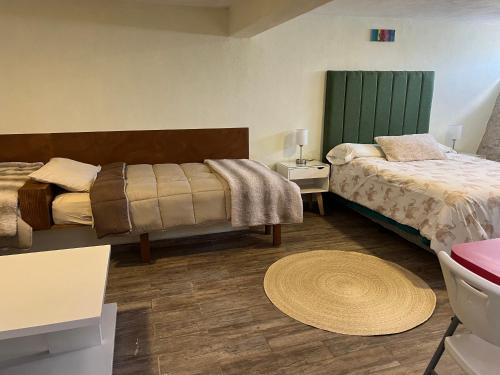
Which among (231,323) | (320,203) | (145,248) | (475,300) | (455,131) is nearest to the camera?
(475,300)

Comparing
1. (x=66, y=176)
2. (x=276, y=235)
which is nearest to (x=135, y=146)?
(x=66, y=176)

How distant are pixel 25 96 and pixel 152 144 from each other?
3.77 feet

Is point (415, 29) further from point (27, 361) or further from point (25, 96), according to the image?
point (27, 361)

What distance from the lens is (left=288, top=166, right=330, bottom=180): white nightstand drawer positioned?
150 inches

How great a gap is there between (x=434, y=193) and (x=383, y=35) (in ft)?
7.17

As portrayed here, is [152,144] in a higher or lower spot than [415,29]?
lower

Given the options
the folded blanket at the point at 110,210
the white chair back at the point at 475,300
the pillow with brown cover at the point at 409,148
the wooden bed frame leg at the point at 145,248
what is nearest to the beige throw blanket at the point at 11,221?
the folded blanket at the point at 110,210

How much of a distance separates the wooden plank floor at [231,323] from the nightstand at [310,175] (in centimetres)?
83

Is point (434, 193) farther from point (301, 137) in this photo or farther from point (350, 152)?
point (301, 137)

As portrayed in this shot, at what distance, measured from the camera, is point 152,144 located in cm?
361

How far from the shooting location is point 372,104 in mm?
4125

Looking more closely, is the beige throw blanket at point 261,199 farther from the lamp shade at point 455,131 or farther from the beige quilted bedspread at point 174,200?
the lamp shade at point 455,131

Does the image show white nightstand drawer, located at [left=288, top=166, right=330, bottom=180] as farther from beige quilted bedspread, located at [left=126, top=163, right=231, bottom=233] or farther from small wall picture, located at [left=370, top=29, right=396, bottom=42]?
small wall picture, located at [left=370, top=29, right=396, bottom=42]

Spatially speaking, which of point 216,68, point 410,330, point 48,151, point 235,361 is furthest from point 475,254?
point 48,151
